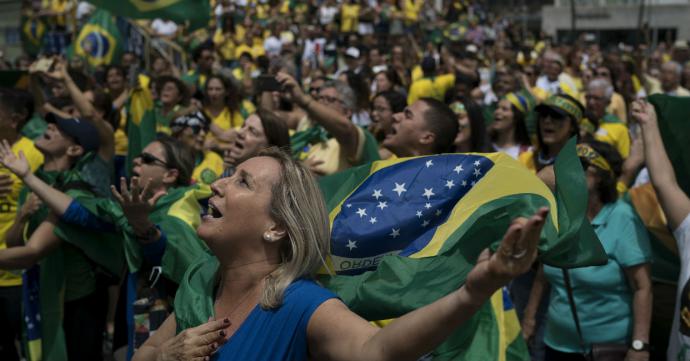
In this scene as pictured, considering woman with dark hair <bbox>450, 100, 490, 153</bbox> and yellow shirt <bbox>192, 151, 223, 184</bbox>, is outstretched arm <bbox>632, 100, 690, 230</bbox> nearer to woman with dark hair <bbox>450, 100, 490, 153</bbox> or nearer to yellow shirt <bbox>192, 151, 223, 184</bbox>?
woman with dark hair <bbox>450, 100, 490, 153</bbox>

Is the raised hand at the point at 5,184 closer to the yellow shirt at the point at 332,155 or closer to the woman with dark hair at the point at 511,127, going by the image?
the yellow shirt at the point at 332,155

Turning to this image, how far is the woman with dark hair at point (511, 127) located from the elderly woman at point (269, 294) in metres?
3.96

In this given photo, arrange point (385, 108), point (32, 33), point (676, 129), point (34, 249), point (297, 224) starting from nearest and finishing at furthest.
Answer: point (297, 224) < point (676, 129) < point (34, 249) < point (385, 108) < point (32, 33)

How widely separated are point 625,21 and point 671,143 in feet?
105

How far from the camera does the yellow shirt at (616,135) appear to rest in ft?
22.5

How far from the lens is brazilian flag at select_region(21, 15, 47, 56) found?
755 inches

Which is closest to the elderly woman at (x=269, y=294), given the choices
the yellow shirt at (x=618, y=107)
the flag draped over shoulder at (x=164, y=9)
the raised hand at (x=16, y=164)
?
the raised hand at (x=16, y=164)

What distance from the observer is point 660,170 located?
3.71 metres

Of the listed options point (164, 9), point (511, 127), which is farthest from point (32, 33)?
point (511, 127)

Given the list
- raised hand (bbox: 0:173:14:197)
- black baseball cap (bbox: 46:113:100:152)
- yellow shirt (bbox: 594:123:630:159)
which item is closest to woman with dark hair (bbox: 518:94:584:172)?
yellow shirt (bbox: 594:123:630:159)

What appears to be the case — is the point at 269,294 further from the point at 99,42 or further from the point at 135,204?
the point at 99,42

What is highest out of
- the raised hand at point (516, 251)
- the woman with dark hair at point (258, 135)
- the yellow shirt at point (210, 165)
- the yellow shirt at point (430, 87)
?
the raised hand at point (516, 251)

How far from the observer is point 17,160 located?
4367mm

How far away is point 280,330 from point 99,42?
1083cm
